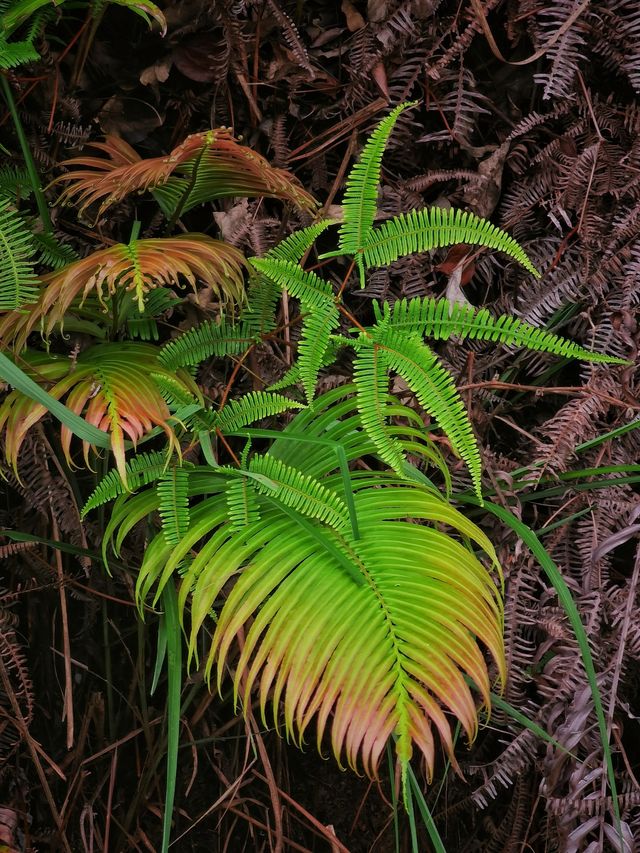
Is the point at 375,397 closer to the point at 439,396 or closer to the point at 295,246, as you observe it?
the point at 439,396

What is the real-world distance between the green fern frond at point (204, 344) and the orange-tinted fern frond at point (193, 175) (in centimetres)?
22

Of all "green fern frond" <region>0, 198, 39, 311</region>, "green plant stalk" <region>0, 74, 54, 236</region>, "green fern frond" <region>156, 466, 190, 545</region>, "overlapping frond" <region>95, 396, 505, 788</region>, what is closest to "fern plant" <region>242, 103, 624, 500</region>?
"overlapping frond" <region>95, 396, 505, 788</region>

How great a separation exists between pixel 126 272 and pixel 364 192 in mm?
344

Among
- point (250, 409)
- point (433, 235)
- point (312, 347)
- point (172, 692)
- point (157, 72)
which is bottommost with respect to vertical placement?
point (172, 692)

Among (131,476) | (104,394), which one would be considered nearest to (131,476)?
(131,476)

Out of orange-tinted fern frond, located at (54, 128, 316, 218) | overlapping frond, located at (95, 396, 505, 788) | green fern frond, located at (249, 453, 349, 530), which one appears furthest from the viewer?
orange-tinted fern frond, located at (54, 128, 316, 218)

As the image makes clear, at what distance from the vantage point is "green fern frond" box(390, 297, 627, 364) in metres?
1.00

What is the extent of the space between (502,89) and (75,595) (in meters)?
1.27

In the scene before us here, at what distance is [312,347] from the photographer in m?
1.05

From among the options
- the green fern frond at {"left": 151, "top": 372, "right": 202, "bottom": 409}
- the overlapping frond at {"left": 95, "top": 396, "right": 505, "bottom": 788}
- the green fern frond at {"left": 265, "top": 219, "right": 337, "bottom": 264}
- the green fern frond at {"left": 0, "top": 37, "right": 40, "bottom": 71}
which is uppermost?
the green fern frond at {"left": 0, "top": 37, "right": 40, "bottom": 71}

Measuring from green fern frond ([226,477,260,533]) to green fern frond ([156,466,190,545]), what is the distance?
0.06m

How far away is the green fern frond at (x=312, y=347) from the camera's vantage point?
1.04 metres

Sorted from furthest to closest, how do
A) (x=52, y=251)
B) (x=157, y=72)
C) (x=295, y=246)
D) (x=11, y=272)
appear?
(x=157, y=72) → (x=52, y=251) → (x=295, y=246) → (x=11, y=272)

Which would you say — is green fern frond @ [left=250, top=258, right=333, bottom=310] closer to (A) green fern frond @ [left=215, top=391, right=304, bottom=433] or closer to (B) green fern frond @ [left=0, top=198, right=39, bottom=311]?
(A) green fern frond @ [left=215, top=391, right=304, bottom=433]
